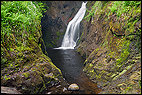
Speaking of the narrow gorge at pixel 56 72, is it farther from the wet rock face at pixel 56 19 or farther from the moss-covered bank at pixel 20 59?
the wet rock face at pixel 56 19

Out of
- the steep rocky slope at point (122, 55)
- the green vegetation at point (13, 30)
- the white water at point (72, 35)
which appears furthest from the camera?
the white water at point (72, 35)

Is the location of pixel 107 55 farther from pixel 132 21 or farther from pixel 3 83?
pixel 3 83

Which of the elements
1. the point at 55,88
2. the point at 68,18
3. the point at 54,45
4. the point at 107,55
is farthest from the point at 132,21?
the point at 68,18

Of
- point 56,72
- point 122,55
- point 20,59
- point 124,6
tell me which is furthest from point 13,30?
point 124,6

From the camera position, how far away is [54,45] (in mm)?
22531

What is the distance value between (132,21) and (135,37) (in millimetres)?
739

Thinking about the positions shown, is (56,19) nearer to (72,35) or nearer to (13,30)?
(72,35)

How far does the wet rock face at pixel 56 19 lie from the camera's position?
72.2 ft

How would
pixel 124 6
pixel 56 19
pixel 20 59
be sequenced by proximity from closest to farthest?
1. pixel 20 59
2. pixel 124 6
3. pixel 56 19

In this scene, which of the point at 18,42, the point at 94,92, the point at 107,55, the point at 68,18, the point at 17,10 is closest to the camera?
the point at 94,92

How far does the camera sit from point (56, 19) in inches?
959

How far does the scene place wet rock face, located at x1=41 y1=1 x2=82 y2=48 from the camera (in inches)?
867

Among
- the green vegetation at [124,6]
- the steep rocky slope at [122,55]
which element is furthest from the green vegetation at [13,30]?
the green vegetation at [124,6]

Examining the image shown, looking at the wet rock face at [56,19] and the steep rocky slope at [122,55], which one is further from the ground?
the wet rock face at [56,19]
